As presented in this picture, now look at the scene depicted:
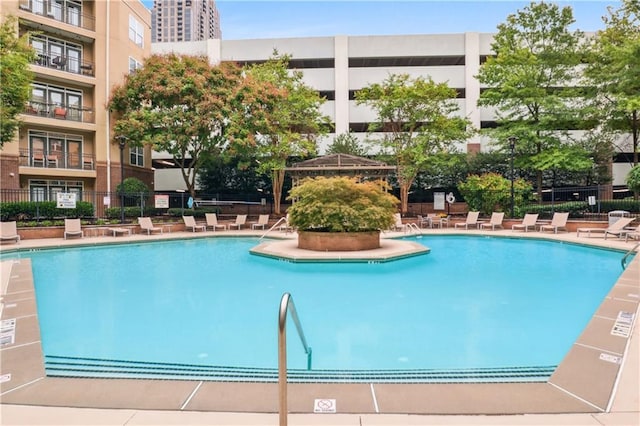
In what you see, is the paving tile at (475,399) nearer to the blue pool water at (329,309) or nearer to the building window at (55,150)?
the blue pool water at (329,309)

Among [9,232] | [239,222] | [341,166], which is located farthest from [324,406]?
[239,222]

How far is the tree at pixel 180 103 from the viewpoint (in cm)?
2056

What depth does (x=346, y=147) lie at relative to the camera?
88.9 ft

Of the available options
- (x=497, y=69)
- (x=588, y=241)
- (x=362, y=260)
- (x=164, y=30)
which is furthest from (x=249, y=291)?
(x=164, y=30)

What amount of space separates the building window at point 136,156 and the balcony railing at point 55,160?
2917mm

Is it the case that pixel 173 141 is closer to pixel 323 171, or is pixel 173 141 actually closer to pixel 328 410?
pixel 323 171

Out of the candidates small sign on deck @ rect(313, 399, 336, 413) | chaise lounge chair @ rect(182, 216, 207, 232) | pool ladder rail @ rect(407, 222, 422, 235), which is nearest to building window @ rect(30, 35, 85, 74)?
chaise lounge chair @ rect(182, 216, 207, 232)

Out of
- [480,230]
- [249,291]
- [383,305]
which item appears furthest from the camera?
[480,230]

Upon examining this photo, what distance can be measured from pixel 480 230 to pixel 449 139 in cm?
681

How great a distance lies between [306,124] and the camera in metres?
24.3

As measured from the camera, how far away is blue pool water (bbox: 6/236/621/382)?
4.76m

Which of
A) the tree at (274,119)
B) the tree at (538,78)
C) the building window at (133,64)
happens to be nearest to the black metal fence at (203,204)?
the tree at (538,78)

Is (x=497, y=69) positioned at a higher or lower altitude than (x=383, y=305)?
higher

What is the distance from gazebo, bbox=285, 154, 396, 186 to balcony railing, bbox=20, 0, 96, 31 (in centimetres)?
1574
